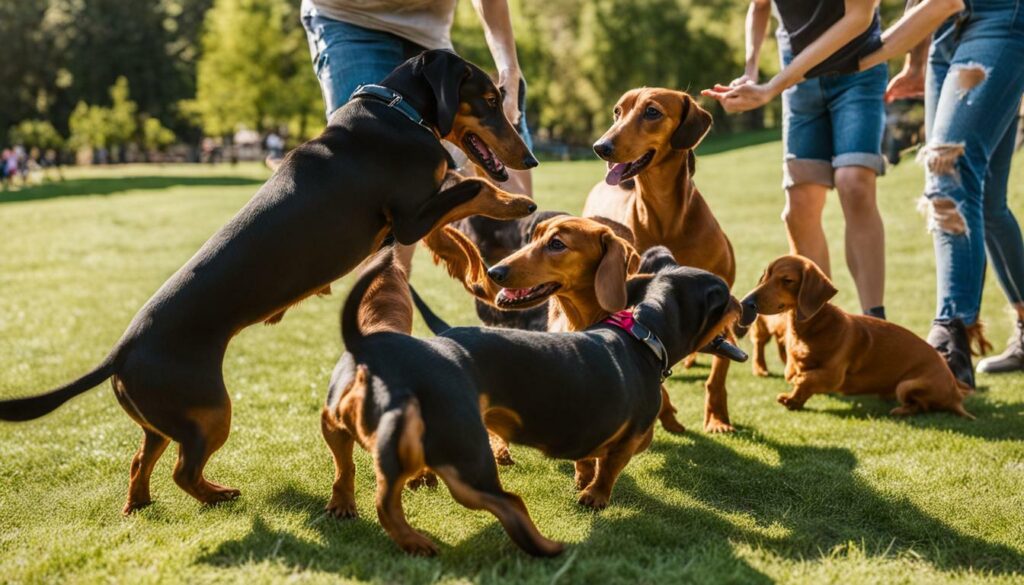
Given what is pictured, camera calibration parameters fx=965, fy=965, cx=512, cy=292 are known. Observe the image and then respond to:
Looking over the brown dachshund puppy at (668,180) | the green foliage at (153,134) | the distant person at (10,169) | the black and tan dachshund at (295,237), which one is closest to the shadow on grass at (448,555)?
the black and tan dachshund at (295,237)

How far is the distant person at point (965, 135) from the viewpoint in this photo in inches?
222

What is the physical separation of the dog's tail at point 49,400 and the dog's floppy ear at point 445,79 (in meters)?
1.67

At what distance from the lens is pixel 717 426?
513 cm

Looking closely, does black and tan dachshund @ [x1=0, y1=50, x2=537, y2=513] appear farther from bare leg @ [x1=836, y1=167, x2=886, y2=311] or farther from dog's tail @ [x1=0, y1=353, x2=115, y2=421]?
bare leg @ [x1=836, y1=167, x2=886, y2=311]

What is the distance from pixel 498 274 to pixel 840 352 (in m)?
2.39

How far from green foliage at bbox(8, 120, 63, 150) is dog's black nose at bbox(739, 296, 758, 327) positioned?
56.3 metres

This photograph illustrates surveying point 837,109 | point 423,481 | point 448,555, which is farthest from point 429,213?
point 837,109

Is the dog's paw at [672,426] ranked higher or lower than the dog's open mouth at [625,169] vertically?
lower

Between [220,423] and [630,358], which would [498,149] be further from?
[220,423]

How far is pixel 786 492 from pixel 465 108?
2.17 meters

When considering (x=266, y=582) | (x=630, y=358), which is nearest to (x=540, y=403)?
(x=630, y=358)

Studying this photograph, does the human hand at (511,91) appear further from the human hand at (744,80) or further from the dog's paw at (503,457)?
the dog's paw at (503,457)

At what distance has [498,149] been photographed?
4336mm

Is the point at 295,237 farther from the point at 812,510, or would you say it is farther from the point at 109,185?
the point at 109,185
